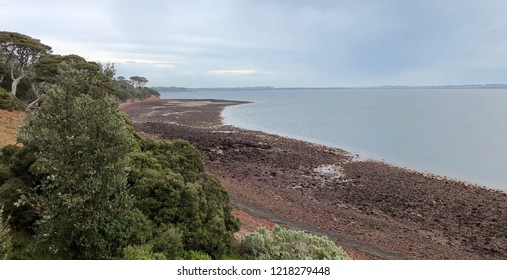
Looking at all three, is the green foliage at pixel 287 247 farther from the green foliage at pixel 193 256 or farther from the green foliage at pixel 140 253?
the green foliage at pixel 140 253

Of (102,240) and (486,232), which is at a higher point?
(102,240)

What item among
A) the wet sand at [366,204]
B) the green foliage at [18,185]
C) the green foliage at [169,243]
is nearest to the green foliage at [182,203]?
the green foliage at [169,243]

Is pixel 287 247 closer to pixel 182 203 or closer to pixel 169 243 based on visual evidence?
pixel 182 203

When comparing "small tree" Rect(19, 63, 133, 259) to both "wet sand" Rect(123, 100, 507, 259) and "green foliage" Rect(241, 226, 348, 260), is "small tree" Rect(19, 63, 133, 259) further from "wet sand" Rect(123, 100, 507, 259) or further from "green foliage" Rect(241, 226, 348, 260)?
"wet sand" Rect(123, 100, 507, 259)

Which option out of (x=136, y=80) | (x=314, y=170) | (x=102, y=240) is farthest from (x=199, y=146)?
(x=136, y=80)

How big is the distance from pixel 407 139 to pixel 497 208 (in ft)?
106

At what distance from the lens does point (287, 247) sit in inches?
419

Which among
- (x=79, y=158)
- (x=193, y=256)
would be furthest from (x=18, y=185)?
(x=193, y=256)

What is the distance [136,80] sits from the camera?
499 feet

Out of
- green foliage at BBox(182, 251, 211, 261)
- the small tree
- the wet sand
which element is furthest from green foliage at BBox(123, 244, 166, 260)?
the wet sand

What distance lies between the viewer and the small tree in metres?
7.21

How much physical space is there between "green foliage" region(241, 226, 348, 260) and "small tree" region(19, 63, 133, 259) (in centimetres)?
423

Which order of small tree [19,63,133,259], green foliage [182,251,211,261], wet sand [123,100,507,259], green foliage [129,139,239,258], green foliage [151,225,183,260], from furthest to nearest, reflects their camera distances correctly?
wet sand [123,100,507,259], green foliage [129,139,239,258], green foliage [182,251,211,261], green foliage [151,225,183,260], small tree [19,63,133,259]

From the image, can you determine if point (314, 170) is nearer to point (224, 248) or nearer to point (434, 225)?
point (434, 225)
